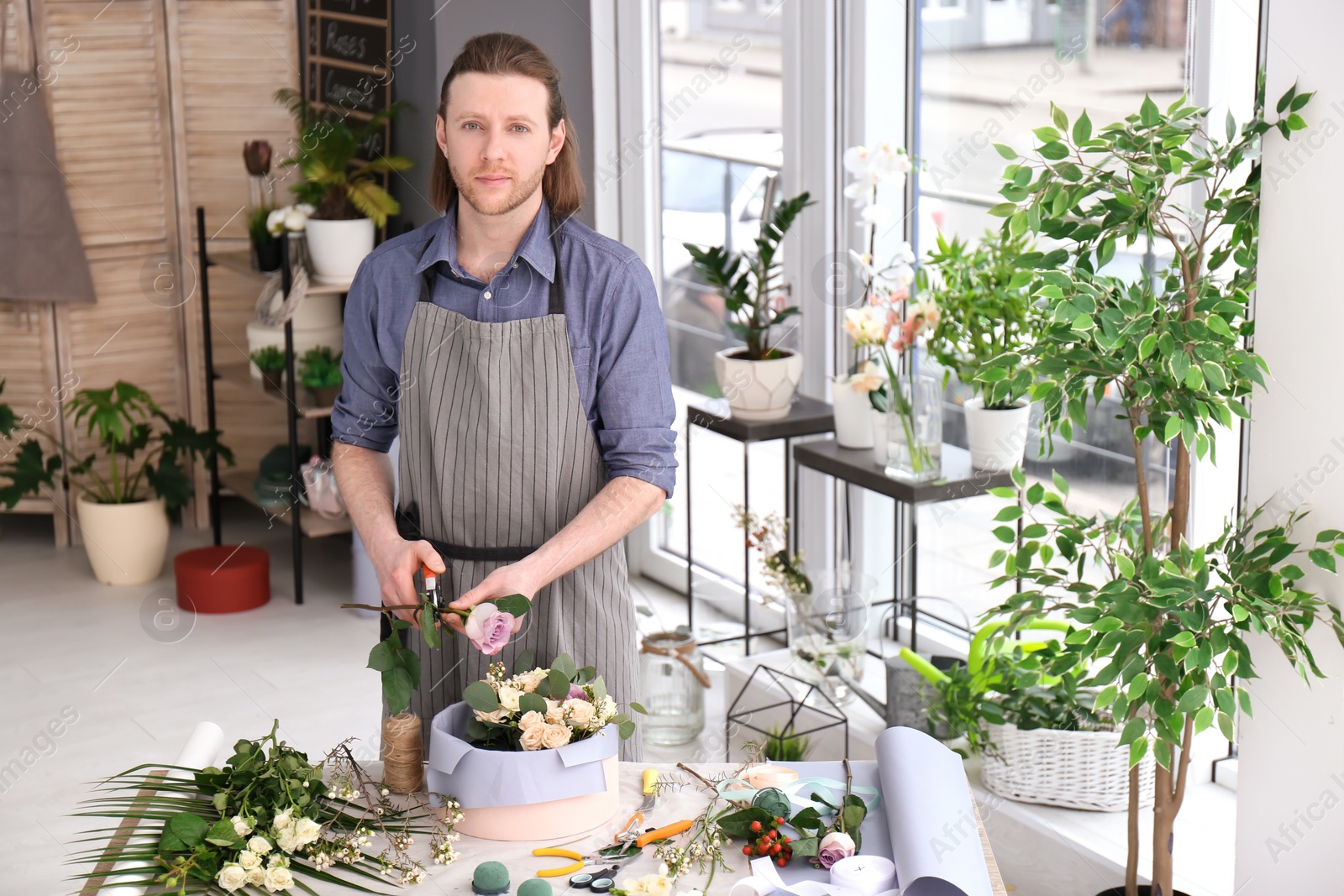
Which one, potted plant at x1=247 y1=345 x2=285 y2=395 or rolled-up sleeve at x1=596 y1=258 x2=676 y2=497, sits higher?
rolled-up sleeve at x1=596 y1=258 x2=676 y2=497

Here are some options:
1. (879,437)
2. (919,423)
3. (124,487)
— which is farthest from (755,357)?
(124,487)

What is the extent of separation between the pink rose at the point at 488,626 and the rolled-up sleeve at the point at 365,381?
48 cm

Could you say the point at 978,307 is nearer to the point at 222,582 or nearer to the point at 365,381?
the point at 365,381

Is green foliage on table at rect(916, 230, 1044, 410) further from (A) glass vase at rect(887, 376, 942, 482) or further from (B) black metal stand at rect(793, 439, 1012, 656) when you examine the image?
(B) black metal stand at rect(793, 439, 1012, 656)

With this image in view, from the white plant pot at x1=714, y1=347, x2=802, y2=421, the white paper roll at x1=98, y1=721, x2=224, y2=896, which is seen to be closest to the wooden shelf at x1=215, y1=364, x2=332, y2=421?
the white plant pot at x1=714, y1=347, x2=802, y2=421

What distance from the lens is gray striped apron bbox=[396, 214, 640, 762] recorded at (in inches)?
79.7

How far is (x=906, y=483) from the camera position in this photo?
2926mm

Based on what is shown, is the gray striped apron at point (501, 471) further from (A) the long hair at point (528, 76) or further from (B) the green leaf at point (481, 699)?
(B) the green leaf at point (481, 699)

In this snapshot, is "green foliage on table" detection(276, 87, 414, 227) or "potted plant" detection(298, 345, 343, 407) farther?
"potted plant" detection(298, 345, 343, 407)

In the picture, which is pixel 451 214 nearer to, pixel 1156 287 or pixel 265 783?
pixel 265 783

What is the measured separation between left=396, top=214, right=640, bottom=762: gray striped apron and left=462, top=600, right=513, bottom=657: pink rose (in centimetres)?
35

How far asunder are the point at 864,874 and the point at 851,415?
1769mm

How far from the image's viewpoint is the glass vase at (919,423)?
2.93 metres

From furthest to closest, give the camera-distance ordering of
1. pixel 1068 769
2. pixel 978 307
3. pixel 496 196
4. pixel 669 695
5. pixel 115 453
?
pixel 115 453, pixel 669 695, pixel 978 307, pixel 1068 769, pixel 496 196
